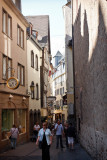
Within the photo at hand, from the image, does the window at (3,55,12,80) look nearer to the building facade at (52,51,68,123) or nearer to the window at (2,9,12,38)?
the window at (2,9,12,38)

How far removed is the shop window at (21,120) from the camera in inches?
888

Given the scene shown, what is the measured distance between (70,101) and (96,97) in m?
13.7

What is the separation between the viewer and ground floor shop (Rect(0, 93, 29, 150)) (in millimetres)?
18000

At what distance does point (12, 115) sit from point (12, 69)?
129 inches

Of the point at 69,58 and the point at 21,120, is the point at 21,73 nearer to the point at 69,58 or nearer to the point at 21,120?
the point at 21,120

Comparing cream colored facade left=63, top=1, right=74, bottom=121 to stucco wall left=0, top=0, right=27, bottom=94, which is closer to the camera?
stucco wall left=0, top=0, right=27, bottom=94

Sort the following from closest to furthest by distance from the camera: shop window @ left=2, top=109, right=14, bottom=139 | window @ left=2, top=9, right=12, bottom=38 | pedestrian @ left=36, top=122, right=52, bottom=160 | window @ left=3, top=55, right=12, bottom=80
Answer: pedestrian @ left=36, top=122, right=52, bottom=160 < shop window @ left=2, top=109, right=14, bottom=139 < window @ left=3, top=55, right=12, bottom=80 < window @ left=2, top=9, right=12, bottom=38

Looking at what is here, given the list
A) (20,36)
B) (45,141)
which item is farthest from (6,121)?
(45,141)

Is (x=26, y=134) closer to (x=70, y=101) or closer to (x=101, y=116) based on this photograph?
(x=70, y=101)

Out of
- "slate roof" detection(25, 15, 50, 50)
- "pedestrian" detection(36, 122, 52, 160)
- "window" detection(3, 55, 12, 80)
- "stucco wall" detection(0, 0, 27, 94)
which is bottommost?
"pedestrian" detection(36, 122, 52, 160)

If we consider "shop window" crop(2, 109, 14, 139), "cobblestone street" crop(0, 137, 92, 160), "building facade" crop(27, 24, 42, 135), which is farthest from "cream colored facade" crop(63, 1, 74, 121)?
"cobblestone street" crop(0, 137, 92, 160)

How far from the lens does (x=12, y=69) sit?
20.3 m

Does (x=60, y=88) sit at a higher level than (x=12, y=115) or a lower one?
higher

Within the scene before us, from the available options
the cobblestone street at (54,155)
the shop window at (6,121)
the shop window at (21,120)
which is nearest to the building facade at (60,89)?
the shop window at (21,120)
